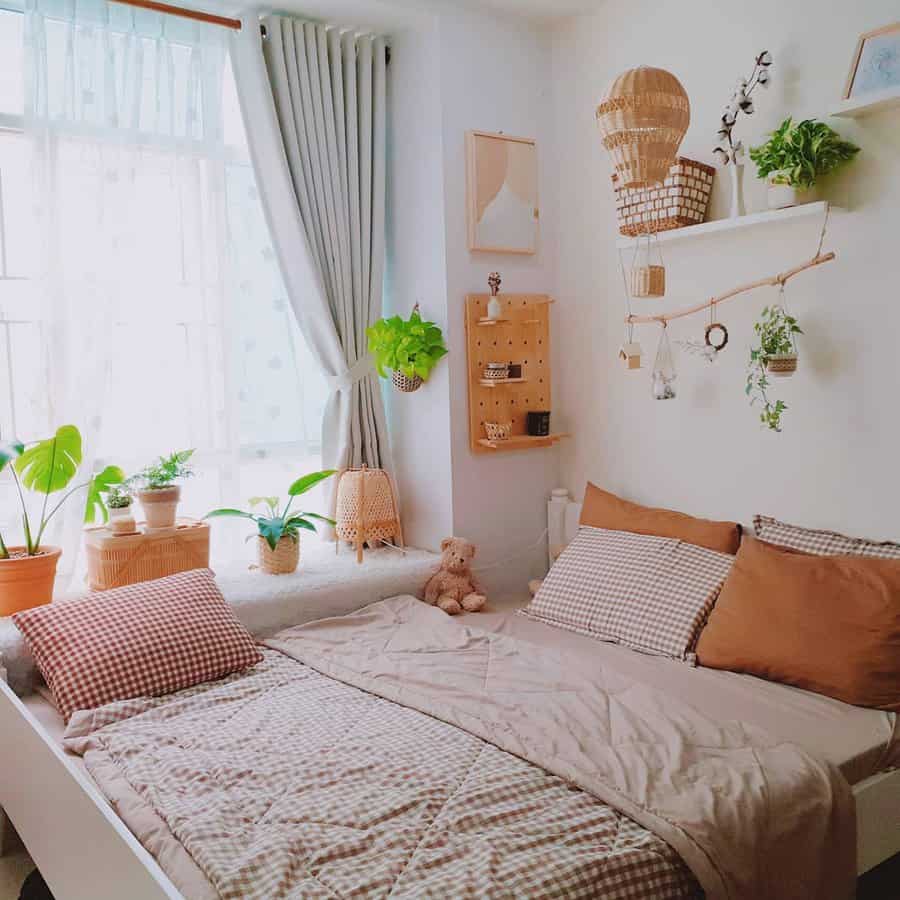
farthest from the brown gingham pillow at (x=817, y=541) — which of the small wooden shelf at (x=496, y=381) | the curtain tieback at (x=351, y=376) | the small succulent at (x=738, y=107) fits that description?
the curtain tieback at (x=351, y=376)

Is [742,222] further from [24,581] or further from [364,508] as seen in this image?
[24,581]

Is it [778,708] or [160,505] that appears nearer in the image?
[778,708]

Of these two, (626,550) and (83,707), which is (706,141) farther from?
(83,707)

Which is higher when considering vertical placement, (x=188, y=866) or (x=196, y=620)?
(x=196, y=620)

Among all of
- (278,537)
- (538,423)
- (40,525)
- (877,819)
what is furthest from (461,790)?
(538,423)

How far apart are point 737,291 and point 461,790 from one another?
1.64 metres

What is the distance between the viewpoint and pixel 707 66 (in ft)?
8.82

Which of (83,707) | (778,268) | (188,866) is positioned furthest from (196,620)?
(778,268)

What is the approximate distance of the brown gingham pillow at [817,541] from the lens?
227 cm

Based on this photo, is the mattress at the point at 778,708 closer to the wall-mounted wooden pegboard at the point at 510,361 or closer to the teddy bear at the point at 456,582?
the teddy bear at the point at 456,582

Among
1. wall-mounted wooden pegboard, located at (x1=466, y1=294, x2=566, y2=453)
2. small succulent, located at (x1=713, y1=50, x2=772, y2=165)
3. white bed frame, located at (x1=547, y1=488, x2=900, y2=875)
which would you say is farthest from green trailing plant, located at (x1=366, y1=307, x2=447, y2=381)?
white bed frame, located at (x1=547, y1=488, x2=900, y2=875)

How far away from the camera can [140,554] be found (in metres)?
2.61

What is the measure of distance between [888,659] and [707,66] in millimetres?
1772

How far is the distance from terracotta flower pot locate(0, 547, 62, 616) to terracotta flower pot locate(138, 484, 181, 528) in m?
0.29
